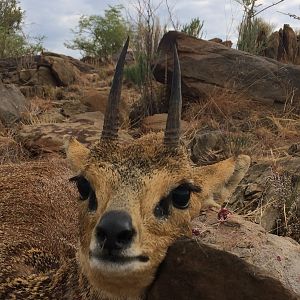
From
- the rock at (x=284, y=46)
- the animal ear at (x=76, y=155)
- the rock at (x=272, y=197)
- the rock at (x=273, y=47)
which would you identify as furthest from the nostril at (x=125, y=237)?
the rock at (x=273, y=47)

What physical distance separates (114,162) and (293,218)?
337 centimetres

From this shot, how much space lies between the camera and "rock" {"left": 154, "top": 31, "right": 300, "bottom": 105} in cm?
1326

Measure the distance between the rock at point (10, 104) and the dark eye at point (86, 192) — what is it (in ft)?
33.1

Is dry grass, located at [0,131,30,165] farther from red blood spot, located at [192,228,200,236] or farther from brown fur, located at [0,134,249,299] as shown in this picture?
red blood spot, located at [192,228,200,236]

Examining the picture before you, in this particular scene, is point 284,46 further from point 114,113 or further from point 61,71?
point 114,113

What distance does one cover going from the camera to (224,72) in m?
13.6

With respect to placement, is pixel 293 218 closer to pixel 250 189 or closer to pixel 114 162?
pixel 250 189

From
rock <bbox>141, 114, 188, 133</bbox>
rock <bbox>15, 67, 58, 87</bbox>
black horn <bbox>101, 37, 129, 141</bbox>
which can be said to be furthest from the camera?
rock <bbox>15, 67, 58, 87</bbox>

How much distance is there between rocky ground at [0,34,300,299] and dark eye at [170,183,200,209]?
113 inches

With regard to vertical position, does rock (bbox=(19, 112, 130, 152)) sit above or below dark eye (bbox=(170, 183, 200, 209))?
below

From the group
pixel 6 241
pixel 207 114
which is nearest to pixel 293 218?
pixel 6 241

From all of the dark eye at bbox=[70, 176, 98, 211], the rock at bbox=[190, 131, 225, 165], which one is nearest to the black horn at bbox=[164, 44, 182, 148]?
the dark eye at bbox=[70, 176, 98, 211]

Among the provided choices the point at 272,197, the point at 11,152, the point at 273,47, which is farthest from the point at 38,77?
the point at 272,197

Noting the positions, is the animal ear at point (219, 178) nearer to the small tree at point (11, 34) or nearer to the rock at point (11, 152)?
the rock at point (11, 152)
